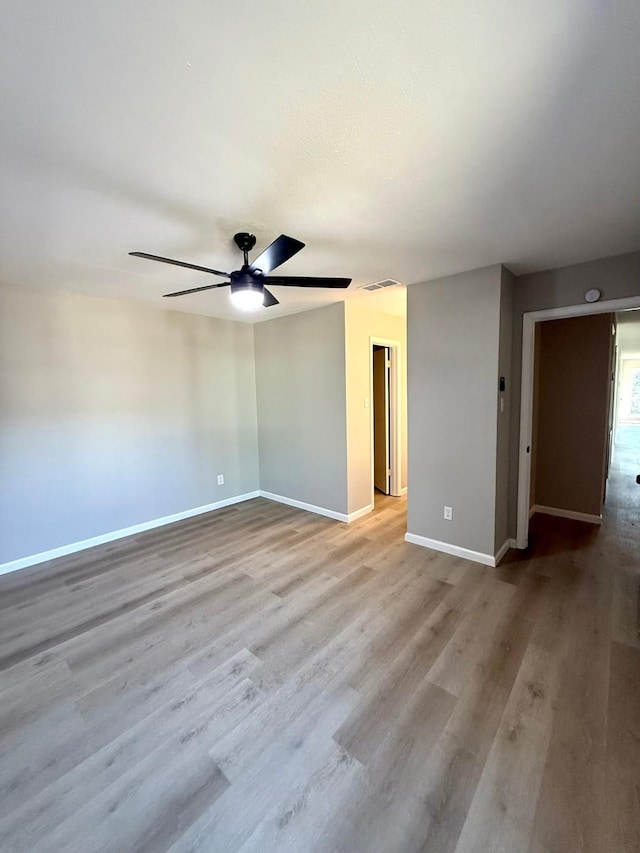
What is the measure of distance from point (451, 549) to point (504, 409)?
1.37 metres

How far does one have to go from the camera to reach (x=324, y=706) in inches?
68.3

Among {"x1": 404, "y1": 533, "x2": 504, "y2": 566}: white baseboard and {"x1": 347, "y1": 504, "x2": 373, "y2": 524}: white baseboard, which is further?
{"x1": 347, "y1": 504, "x2": 373, "y2": 524}: white baseboard

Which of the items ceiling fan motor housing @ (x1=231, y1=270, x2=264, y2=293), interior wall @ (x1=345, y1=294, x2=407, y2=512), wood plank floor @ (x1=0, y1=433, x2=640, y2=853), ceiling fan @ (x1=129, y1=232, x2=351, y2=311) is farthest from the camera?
interior wall @ (x1=345, y1=294, x2=407, y2=512)

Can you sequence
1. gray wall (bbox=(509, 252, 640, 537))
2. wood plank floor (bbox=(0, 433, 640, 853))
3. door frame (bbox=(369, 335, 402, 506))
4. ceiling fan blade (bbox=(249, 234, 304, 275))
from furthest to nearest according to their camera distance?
door frame (bbox=(369, 335, 402, 506)), gray wall (bbox=(509, 252, 640, 537)), ceiling fan blade (bbox=(249, 234, 304, 275)), wood plank floor (bbox=(0, 433, 640, 853))

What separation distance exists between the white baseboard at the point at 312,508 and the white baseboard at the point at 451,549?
0.78 m

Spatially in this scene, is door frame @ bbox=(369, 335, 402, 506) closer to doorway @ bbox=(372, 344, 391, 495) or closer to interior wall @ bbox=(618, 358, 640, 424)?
doorway @ bbox=(372, 344, 391, 495)

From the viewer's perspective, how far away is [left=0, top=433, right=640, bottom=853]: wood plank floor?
1.27 meters

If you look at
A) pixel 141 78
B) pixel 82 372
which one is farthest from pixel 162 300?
pixel 141 78

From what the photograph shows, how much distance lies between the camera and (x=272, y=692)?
5.99ft

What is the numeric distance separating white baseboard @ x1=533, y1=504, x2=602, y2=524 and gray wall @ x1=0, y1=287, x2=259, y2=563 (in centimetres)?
397

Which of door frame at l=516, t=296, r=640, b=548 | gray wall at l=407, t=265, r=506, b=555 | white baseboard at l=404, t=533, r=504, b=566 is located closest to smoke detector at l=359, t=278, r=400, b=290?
gray wall at l=407, t=265, r=506, b=555

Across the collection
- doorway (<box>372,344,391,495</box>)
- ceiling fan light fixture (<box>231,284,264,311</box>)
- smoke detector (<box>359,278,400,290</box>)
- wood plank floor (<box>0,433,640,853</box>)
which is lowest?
wood plank floor (<box>0,433,640,853</box>)

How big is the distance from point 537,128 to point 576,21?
0.42 meters

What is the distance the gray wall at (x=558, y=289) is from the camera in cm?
265
